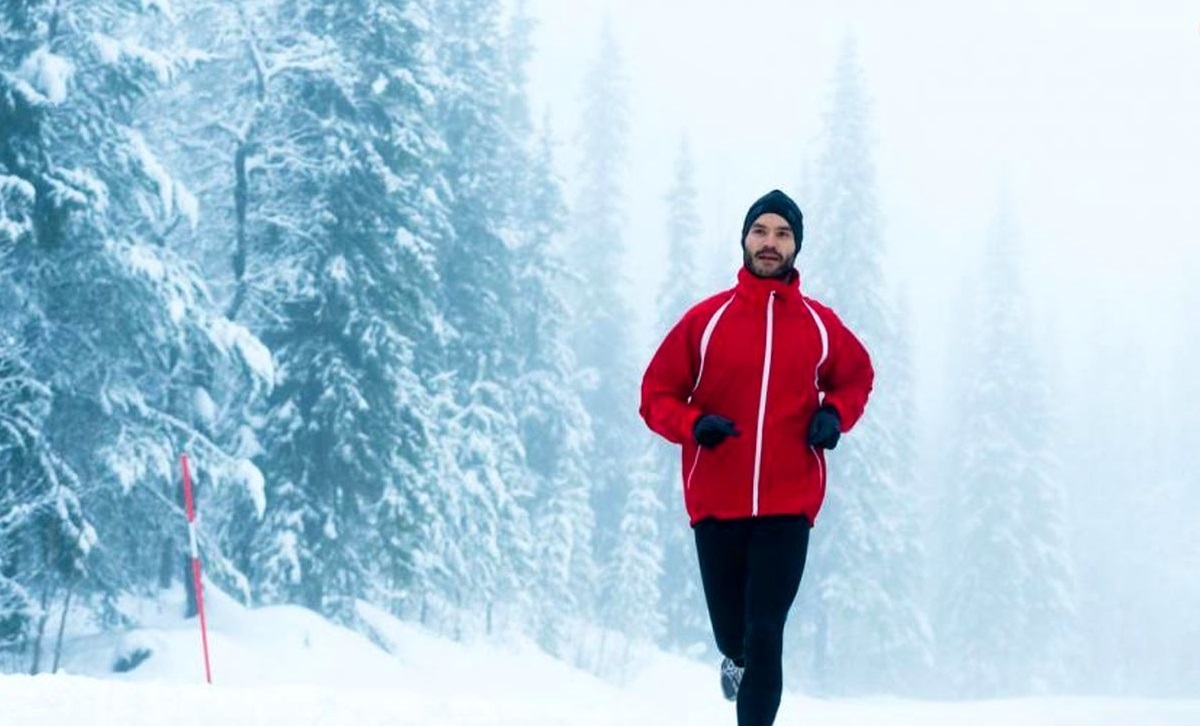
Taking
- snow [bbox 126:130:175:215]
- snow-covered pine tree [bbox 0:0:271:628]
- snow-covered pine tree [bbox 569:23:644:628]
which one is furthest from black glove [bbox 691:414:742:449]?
snow-covered pine tree [bbox 569:23:644:628]

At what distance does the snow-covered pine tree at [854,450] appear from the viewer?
40.4 m

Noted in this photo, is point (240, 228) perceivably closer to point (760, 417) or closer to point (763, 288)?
point (763, 288)

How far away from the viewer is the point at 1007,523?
45.0 meters

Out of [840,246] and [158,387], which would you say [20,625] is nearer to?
[158,387]

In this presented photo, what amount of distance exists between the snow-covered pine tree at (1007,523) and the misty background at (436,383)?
114 millimetres

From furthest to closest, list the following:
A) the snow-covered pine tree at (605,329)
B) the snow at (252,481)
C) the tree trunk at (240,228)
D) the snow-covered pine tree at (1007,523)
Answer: the snow-covered pine tree at (1007,523), the snow-covered pine tree at (605,329), the tree trunk at (240,228), the snow at (252,481)

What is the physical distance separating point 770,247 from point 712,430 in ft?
2.73

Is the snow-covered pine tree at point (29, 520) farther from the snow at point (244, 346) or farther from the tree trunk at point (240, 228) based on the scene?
the tree trunk at point (240, 228)

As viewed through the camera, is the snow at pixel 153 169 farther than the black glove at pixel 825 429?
Yes

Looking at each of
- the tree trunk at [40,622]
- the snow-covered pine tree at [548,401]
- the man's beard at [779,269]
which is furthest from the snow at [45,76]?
the snow-covered pine tree at [548,401]

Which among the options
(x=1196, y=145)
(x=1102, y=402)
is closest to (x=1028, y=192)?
(x=1196, y=145)

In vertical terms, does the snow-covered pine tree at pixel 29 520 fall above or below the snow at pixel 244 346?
below

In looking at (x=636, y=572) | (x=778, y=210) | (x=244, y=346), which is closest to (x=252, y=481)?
(x=244, y=346)

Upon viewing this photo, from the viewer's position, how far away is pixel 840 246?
1618 inches
